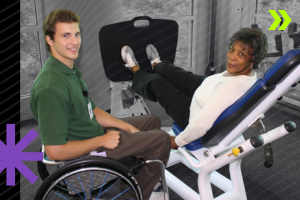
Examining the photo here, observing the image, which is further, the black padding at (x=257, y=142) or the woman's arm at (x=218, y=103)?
the woman's arm at (x=218, y=103)

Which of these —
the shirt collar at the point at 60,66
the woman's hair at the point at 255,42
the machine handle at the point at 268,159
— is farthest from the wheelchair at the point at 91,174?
the woman's hair at the point at 255,42

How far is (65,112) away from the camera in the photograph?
1.10m

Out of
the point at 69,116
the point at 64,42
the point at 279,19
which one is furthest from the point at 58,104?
the point at 279,19

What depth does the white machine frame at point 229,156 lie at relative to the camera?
119 cm

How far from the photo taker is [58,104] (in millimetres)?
1064

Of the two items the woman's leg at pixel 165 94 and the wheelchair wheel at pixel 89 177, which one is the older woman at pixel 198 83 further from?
the wheelchair wheel at pixel 89 177

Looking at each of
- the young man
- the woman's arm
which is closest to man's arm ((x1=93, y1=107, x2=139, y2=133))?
the young man

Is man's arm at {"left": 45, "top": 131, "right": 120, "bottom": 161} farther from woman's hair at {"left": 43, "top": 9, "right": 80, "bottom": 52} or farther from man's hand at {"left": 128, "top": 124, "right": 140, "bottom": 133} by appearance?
woman's hair at {"left": 43, "top": 9, "right": 80, "bottom": 52}

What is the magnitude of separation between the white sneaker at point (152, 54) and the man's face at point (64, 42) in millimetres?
923

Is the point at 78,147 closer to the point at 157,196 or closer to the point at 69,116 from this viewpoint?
the point at 69,116

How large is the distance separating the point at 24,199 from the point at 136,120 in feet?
2.73

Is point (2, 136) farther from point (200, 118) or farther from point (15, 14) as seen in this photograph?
point (200, 118)

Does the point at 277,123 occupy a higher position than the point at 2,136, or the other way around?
the point at 2,136

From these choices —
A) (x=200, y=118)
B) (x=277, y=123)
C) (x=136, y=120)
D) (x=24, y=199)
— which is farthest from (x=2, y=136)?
(x=277, y=123)
